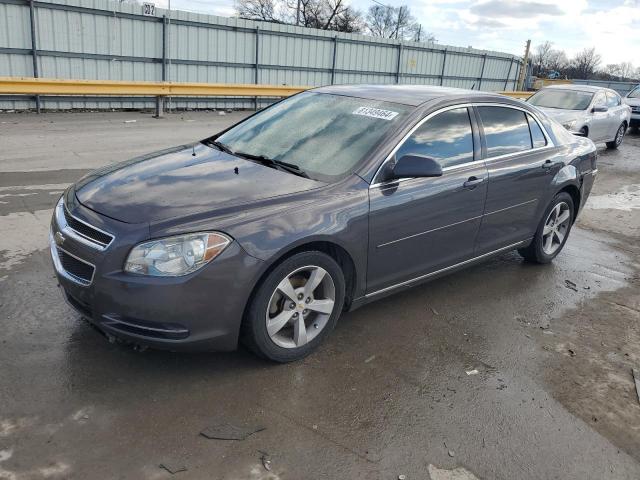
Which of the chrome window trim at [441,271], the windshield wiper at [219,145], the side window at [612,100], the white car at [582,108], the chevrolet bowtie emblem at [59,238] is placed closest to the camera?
the chevrolet bowtie emblem at [59,238]

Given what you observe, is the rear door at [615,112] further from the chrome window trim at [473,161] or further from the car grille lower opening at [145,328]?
the car grille lower opening at [145,328]

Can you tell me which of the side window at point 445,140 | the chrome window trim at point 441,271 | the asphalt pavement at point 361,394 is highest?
the side window at point 445,140

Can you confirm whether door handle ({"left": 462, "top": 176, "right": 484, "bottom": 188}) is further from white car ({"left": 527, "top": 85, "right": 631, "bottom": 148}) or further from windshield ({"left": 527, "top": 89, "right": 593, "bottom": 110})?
windshield ({"left": 527, "top": 89, "right": 593, "bottom": 110})

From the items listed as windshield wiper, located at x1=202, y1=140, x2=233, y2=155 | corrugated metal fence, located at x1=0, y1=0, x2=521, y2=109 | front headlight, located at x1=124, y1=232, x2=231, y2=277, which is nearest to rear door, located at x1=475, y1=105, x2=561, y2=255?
windshield wiper, located at x1=202, y1=140, x2=233, y2=155

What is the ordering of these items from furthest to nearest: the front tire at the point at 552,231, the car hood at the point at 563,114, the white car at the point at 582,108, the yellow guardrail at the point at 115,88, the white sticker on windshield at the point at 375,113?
1. the yellow guardrail at the point at 115,88
2. the white car at the point at 582,108
3. the car hood at the point at 563,114
4. the front tire at the point at 552,231
5. the white sticker on windshield at the point at 375,113

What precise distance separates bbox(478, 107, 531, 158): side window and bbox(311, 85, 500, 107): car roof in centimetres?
14

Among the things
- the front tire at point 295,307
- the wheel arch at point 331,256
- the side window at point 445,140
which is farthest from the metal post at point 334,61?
the front tire at point 295,307

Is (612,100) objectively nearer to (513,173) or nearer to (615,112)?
(615,112)

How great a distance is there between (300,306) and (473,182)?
181 cm

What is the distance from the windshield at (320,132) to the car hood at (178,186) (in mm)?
246

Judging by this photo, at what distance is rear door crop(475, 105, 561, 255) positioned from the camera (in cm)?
464

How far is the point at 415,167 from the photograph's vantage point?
3748 mm

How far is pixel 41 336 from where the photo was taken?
141 inches

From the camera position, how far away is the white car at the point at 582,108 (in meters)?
12.5
